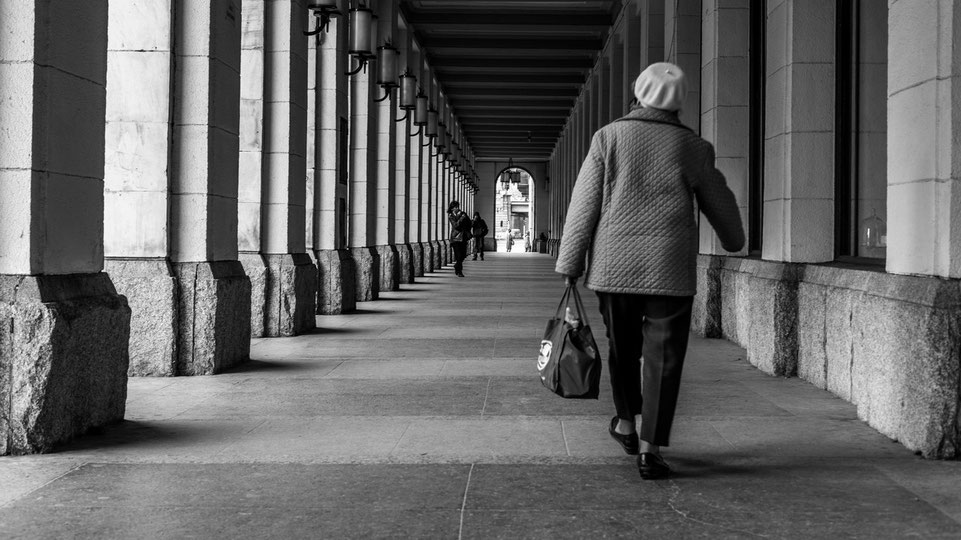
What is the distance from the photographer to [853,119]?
24.7 feet

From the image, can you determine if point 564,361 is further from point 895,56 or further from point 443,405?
point 895,56

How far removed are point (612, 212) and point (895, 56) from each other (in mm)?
2075

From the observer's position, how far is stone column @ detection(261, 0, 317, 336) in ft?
33.6

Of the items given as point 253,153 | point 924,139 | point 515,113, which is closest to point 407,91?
point 253,153

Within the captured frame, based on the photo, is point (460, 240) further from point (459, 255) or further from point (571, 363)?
point (571, 363)

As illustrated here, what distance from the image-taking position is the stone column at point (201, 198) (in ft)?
24.5

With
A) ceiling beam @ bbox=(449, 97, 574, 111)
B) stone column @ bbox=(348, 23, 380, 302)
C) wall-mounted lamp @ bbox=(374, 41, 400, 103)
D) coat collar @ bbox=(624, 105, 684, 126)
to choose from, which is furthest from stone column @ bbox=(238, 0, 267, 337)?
ceiling beam @ bbox=(449, 97, 574, 111)

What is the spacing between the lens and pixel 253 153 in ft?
33.3

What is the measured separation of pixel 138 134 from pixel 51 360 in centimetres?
316

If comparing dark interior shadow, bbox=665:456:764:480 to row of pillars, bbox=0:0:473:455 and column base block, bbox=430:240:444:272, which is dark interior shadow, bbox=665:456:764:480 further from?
column base block, bbox=430:240:444:272

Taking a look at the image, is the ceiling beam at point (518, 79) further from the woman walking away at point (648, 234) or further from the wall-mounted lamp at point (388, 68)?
the woman walking away at point (648, 234)

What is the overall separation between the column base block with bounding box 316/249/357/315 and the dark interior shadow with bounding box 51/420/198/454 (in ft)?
23.9

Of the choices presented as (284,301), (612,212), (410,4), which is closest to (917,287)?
(612,212)

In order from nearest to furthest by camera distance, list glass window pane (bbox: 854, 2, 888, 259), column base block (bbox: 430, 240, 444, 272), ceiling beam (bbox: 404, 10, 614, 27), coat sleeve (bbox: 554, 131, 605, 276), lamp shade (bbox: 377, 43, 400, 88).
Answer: coat sleeve (bbox: 554, 131, 605, 276) < glass window pane (bbox: 854, 2, 888, 259) < lamp shade (bbox: 377, 43, 400, 88) < ceiling beam (bbox: 404, 10, 614, 27) < column base block (bbox: 430, 240, 444, 272)
